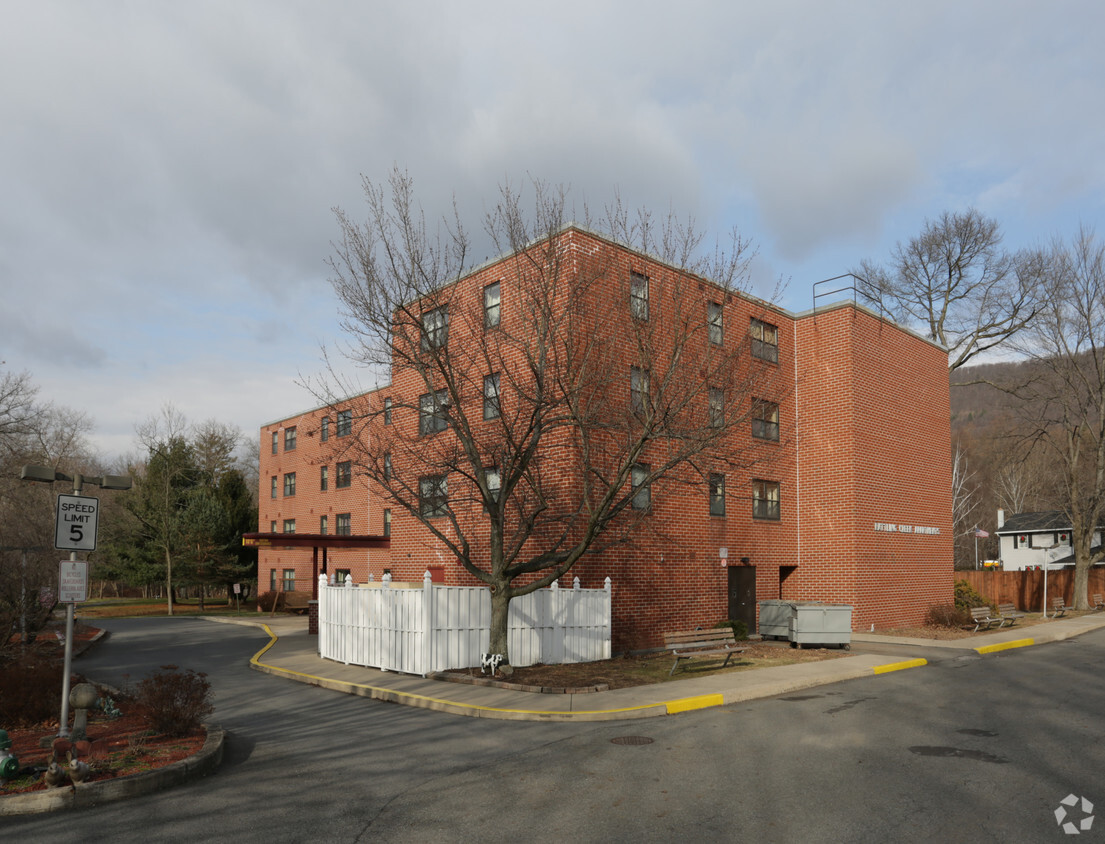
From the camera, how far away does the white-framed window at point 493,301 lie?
20.9m

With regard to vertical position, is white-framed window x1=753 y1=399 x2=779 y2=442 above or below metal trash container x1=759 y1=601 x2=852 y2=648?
above

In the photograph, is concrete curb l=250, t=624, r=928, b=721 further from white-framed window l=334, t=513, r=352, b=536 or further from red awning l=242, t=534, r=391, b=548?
white-framed window l=334, t=513, r=352, b=536

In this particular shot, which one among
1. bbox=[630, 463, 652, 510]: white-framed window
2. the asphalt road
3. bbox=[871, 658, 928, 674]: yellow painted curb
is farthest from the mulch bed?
bbox=[871, 658, 928, 674]: yellow painted curb

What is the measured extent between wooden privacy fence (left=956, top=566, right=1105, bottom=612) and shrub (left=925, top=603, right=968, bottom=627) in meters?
9.19

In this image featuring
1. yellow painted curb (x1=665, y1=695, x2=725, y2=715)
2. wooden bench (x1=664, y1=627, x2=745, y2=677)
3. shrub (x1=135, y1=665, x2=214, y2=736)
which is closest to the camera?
shrub (x1=135, y1=665, x2=214, y2=736)

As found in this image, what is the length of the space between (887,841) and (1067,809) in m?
2.04

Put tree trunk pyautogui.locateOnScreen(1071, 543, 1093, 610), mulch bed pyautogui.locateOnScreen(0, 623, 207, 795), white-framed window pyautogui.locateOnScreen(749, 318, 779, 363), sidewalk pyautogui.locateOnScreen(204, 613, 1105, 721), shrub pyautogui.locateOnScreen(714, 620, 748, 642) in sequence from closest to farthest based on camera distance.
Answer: mulch bed pyautogui.locateOnScreen(0, 623, 207, 795) < sidewalk pyautogui.locateOnScreen(204, 613, 1105, 721) < shrub pyautogui.locateOnScreen(714, 620, 748, 642) < white-framed window pyautogui.locateOnScreen(749, 318, 779, 363) < tree trunk pyautogui.locateOnScreen(1071, 543, 1093, 610)

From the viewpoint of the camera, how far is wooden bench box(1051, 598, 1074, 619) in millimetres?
34269

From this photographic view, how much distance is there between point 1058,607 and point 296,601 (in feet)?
118

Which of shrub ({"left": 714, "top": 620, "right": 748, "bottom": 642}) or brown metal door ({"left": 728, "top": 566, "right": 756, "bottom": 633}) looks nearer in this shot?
shrub ({"left": 714, "top": 620, "right": 748, "bottom": 642})

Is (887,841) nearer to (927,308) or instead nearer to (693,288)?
(693,288)

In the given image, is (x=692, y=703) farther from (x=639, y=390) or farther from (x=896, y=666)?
(x=896, y=666)

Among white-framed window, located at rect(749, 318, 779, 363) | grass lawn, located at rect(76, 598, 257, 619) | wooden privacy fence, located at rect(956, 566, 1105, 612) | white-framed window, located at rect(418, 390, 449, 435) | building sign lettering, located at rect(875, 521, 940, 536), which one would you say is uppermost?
white-framed window, located at rect(749, 318, 779, 363)

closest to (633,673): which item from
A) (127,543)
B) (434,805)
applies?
(434,805)
